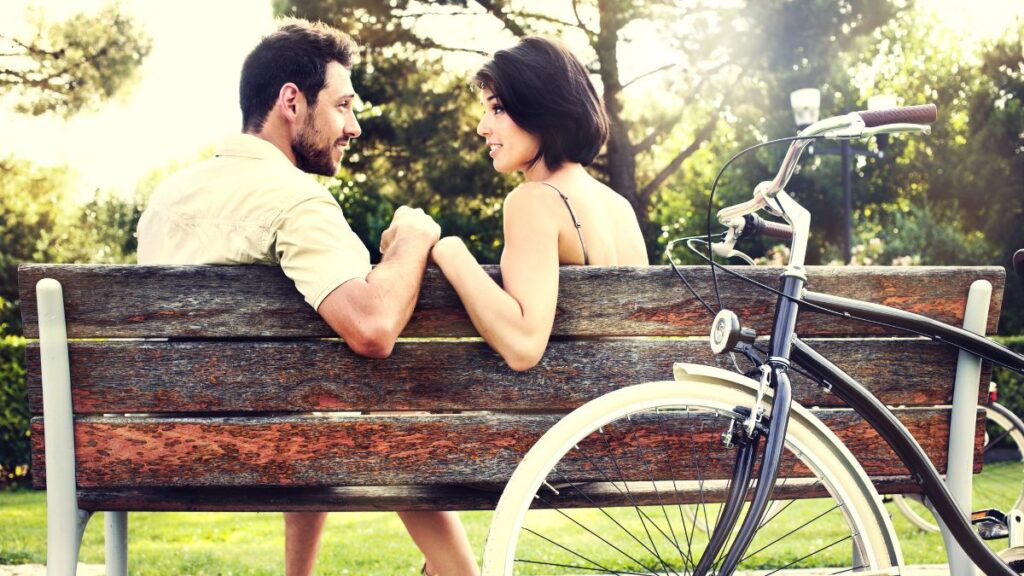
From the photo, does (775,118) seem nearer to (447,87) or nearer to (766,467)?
(447,87)

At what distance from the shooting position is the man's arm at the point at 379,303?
204 cm

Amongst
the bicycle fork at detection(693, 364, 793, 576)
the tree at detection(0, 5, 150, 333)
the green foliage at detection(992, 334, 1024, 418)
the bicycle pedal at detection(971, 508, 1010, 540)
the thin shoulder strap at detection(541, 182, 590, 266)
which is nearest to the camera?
the bicycle fork at detection(693, 364, 793, 576)

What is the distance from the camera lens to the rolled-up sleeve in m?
2.09

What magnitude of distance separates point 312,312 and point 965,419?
4.90 ft

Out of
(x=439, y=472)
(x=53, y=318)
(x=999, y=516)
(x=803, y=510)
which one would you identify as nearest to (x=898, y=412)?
(x=999, y=516)

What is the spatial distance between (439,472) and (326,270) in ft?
1.63

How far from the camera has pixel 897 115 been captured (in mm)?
2104

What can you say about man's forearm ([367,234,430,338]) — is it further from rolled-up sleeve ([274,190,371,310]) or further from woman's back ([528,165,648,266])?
woman's back ([528,165,648,266])

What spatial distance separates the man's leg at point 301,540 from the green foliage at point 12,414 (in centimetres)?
833

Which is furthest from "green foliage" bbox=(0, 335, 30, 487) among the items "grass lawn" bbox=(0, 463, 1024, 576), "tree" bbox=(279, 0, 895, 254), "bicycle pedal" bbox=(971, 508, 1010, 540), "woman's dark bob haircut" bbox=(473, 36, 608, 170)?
"bicycle pedal" bbox=(971, 508, 1010, 540)

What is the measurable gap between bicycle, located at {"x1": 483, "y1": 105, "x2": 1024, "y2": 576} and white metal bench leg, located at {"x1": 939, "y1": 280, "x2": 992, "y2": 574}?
50 mm

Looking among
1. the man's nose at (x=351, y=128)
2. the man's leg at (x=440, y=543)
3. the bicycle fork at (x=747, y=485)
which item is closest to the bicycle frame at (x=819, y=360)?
the bicycle fork at (x=747, y=485)

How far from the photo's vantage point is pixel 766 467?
1.88 meters

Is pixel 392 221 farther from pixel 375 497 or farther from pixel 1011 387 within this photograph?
pixel 1011 387
